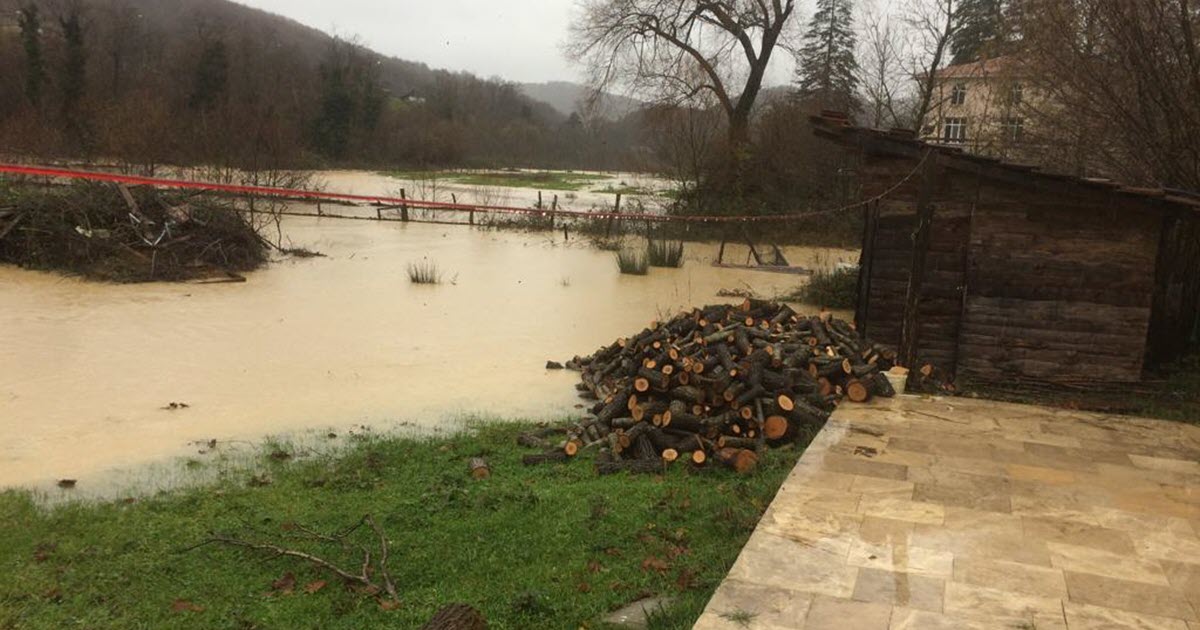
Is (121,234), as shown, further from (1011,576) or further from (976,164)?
(1011,576)

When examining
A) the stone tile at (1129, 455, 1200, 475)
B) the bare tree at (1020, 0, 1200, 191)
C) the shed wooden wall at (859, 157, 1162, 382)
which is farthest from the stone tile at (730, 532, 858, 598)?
the bare tree at (1020, 0, 1200, 191)

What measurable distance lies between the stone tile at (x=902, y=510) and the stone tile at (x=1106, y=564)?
0.61 metres

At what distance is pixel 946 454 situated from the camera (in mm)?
6066

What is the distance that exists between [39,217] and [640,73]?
21.0 meters

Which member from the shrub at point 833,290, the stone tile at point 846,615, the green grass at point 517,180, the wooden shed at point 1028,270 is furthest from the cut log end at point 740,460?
the green grass at point 517,180

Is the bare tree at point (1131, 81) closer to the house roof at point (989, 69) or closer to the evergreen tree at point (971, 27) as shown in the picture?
the house roof at point (989, 69)

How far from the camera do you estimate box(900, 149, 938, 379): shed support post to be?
8.81 metres

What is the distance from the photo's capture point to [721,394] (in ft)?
24.6

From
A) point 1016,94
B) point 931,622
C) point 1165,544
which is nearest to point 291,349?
point 931,622

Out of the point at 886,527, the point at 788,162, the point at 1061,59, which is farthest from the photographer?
the point at 788,162

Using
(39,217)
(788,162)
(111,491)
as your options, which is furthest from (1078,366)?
(788,162)

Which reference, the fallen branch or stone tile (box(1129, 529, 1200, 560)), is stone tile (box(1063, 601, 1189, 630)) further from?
the fallen branch

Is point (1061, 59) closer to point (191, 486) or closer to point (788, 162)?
point (191, 486)

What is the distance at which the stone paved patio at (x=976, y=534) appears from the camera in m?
3.80
